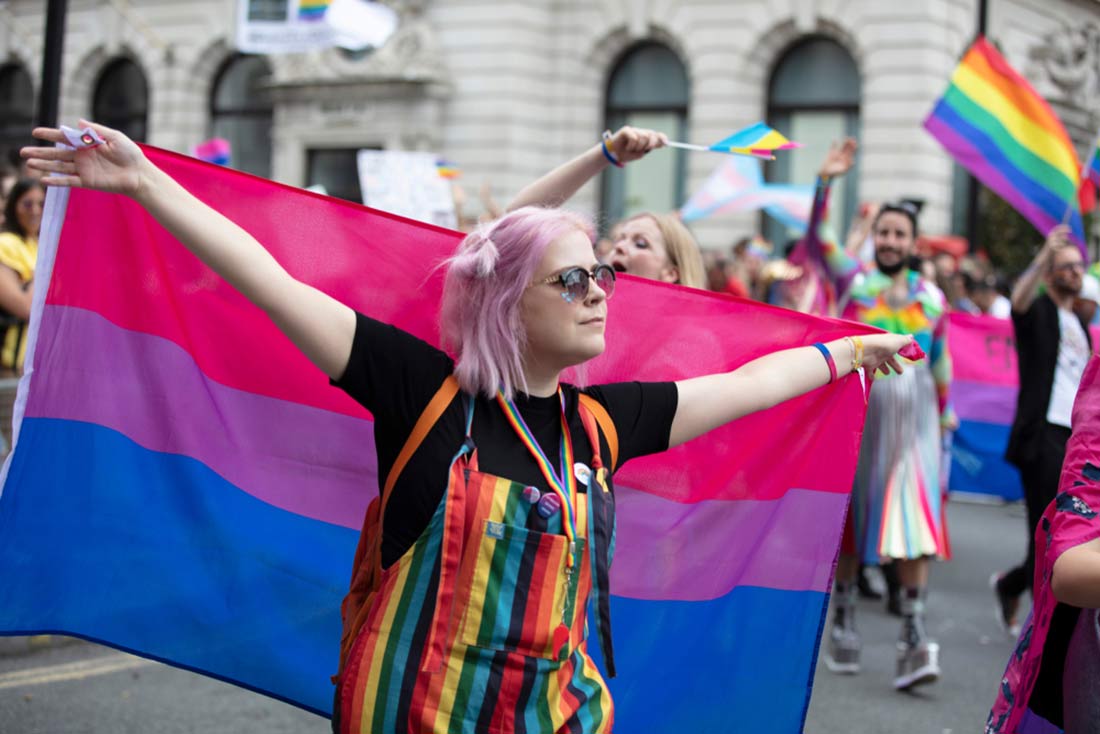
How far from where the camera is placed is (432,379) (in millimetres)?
2705

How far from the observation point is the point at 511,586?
262 cm

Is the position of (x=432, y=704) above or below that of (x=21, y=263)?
below

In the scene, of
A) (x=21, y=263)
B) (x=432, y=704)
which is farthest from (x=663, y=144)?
(x=21, y=263)

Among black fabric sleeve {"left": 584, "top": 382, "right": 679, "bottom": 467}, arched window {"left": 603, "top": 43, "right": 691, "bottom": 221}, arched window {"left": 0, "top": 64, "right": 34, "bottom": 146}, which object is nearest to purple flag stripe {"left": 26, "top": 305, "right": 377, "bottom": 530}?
black fabric sleeve {"left": 584, "top": 382, "right": 679, "bottom": 467}

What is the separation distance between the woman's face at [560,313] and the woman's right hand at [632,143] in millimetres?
1015

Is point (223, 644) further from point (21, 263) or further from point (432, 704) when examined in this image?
point (21, 263)

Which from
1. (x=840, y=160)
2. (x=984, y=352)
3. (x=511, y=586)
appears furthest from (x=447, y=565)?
(x=984, y=352)

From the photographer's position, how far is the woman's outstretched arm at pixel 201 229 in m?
2.53

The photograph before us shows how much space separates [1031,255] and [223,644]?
827 inches

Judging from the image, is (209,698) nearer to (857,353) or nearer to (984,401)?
(857,353)

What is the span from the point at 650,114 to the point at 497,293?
2364 centimetres

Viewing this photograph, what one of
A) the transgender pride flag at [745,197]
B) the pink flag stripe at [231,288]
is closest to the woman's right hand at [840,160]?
the pink flag stripe at [231,288]

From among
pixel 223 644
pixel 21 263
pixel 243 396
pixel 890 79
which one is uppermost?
pixel 890 79

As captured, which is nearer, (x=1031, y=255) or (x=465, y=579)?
(x=465, y=579)
